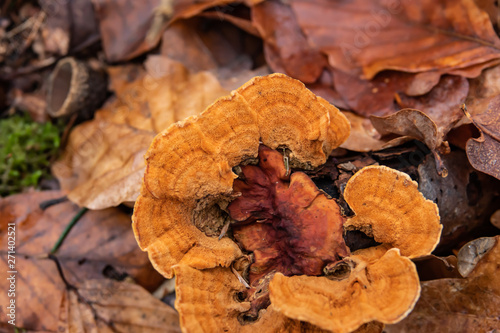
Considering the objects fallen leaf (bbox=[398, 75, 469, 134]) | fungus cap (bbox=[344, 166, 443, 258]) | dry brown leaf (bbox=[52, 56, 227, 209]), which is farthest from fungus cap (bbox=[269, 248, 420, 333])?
dry brown leaf (bbox=[52, 56, 227, 209])

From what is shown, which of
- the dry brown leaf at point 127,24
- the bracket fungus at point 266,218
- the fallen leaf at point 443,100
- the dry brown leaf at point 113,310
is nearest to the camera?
the bracket fungus at point 266,218

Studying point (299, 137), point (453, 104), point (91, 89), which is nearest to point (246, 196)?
point (299, 137)

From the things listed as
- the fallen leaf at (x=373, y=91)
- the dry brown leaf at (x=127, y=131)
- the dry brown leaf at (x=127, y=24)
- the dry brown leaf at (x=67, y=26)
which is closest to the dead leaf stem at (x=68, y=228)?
the dry brown leaf at (x=127, y=131)

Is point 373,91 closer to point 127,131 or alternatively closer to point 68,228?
point 127,131

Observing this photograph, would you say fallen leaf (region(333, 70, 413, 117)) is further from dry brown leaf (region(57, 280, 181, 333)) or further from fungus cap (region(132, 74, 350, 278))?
dry brown leaf (region(57, 280, 181, 333))

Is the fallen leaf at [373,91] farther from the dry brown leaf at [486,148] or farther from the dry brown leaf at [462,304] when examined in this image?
the dry brown leaf at [462,304]

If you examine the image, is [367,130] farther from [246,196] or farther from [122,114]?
[122,114]
